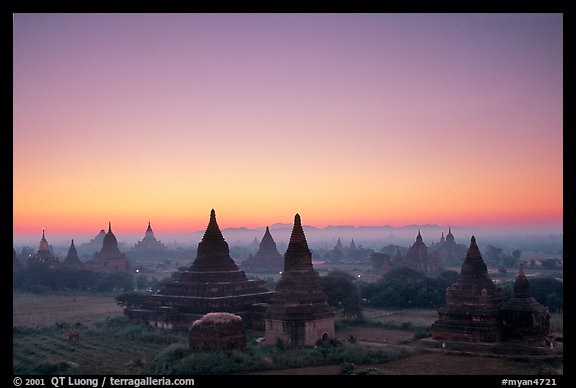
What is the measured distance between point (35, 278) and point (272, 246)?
111 ft

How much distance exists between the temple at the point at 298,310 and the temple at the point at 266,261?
61.7 metres

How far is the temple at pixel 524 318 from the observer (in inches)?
1459

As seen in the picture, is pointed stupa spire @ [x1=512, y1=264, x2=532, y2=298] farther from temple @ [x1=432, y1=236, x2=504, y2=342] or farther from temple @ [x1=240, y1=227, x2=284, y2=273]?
temple @ [x1=240, y1=227, x2=284, y2=273]

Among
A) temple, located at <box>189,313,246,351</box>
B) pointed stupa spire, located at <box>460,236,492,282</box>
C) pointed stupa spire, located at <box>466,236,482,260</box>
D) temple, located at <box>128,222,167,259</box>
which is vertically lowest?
temple, located at <box>189,313,246,351</box>

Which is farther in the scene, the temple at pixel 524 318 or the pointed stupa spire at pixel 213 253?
the pointed stupa spire at pixel 213 253

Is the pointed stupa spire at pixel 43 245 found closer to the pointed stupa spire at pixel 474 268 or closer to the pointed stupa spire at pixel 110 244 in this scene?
the pointed stupa spire at pixel 110 244

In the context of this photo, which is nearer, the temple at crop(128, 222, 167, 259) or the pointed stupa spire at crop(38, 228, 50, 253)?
the pointed stupa spire at crop(38, 228, 50, 253)

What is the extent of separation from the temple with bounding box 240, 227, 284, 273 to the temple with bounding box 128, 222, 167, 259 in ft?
212

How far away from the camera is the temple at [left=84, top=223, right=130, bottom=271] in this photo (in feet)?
324

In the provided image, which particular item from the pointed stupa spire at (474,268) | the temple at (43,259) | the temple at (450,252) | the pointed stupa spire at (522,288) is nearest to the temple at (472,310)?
the pointed stupa spire at (474,268)

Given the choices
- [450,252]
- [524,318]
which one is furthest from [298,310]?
[450,252]

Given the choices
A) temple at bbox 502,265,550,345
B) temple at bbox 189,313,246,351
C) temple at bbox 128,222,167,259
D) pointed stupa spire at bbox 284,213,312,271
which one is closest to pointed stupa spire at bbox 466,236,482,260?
temple at bbox 502,265,550,345
